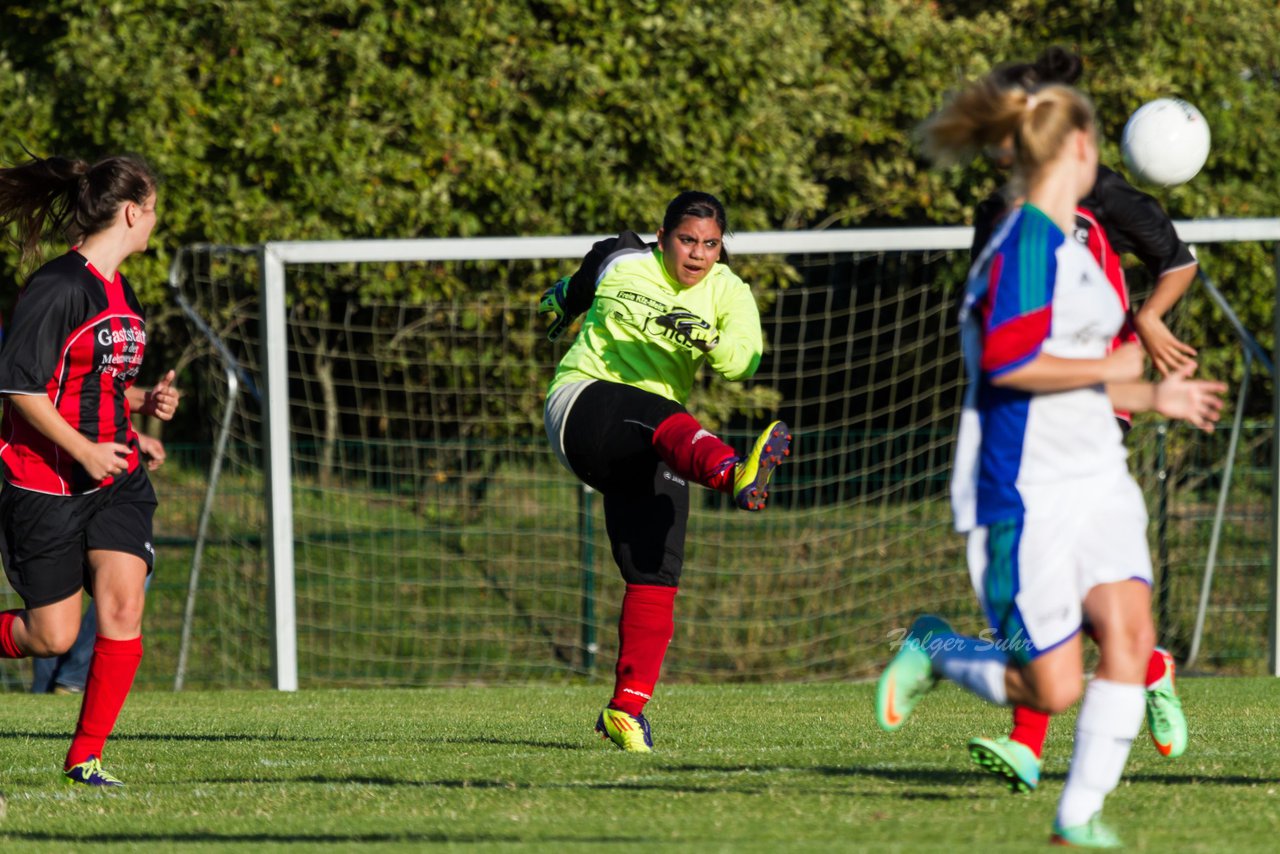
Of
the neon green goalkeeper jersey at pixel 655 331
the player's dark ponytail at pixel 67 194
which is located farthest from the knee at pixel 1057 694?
the player's dark ponytail at pixel 67 194

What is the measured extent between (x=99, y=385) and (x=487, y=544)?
9257 mm

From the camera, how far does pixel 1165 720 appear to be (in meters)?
5.01

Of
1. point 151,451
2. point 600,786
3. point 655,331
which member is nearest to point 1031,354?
point 600,786

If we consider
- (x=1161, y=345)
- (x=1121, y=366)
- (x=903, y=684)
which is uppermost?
(x=1121, y=366)

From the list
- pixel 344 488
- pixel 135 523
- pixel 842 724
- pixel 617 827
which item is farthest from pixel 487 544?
pixel 617 827

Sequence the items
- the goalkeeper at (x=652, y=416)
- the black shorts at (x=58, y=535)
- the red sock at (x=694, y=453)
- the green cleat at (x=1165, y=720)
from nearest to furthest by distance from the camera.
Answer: the green cleat at (x=1165, y=720) < the black shorts at (x=58, y=535) < the red sock at (x=694, y=453) < the goalkeeper at (x=652, y=416)

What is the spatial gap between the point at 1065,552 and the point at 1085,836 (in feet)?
2.04

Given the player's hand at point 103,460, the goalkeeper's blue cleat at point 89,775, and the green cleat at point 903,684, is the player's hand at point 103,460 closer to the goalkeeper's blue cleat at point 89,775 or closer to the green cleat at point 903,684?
the goalkeeper's blue cleat at point 89,775

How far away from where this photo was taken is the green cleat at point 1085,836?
3691 millimetres

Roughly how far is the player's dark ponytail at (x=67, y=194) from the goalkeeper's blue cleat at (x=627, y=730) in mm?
2373

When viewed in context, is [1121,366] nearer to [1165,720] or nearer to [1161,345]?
[1161,345]

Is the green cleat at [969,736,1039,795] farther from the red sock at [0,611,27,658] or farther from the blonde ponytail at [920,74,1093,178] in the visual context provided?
the red sock at [0,611,27,658]

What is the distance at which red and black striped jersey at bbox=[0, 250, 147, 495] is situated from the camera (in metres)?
→ 5.06

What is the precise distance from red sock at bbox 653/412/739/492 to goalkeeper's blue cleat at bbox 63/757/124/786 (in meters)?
2.11
